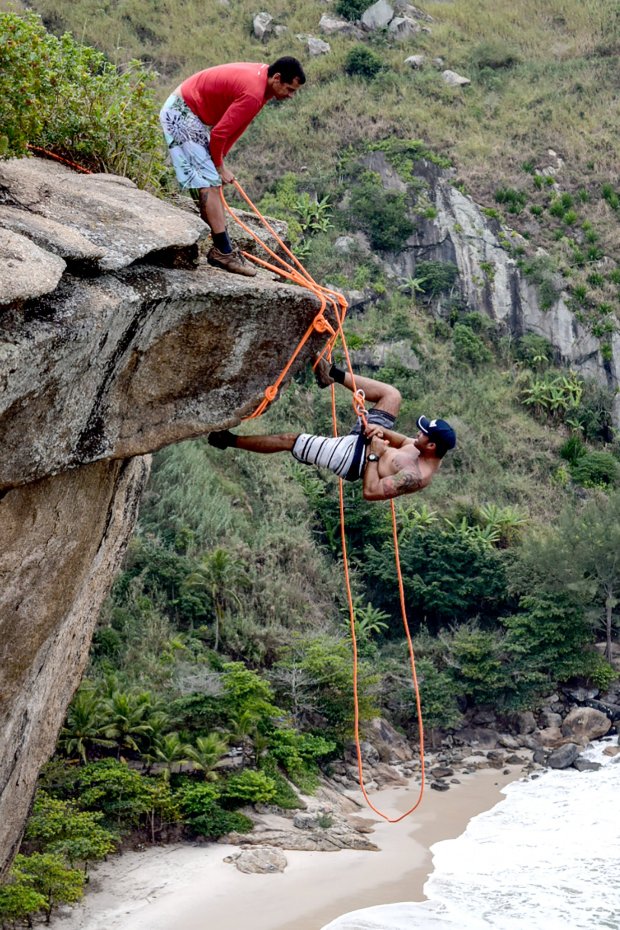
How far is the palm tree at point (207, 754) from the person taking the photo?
60.2 feet

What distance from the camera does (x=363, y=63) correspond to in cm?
4659

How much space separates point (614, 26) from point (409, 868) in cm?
4600

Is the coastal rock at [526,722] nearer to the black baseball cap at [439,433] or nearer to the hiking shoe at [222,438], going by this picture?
the black baseball cap at [439,433]

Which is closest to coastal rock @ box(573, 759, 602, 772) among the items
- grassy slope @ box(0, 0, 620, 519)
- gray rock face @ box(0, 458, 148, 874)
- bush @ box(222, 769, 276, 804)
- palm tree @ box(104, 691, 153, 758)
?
bush @ box(222, 769, 276, 804)

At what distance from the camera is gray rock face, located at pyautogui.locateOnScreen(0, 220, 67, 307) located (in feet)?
20.0

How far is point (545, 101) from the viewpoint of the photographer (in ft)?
153

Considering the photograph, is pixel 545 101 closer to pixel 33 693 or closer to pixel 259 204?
pixel 259 204

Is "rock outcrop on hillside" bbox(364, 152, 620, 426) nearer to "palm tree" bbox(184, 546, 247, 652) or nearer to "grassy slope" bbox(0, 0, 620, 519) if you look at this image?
"grassy slope" bbox(0, 0, 620, 519)

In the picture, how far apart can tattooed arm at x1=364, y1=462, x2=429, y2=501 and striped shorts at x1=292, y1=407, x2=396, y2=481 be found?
4.6 inches

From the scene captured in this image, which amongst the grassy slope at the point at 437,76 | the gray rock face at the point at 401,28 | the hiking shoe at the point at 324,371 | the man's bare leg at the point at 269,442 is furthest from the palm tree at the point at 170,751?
the gray rock face at the point at 401,28

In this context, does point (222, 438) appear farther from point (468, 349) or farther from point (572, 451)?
point (468, 349)

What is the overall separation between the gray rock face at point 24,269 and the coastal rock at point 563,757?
62.6ft

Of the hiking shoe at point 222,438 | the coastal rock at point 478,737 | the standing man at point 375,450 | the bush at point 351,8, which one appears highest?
the bush at point 351,8

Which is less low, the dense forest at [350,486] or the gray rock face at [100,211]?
the gray rock face at [100,211]
